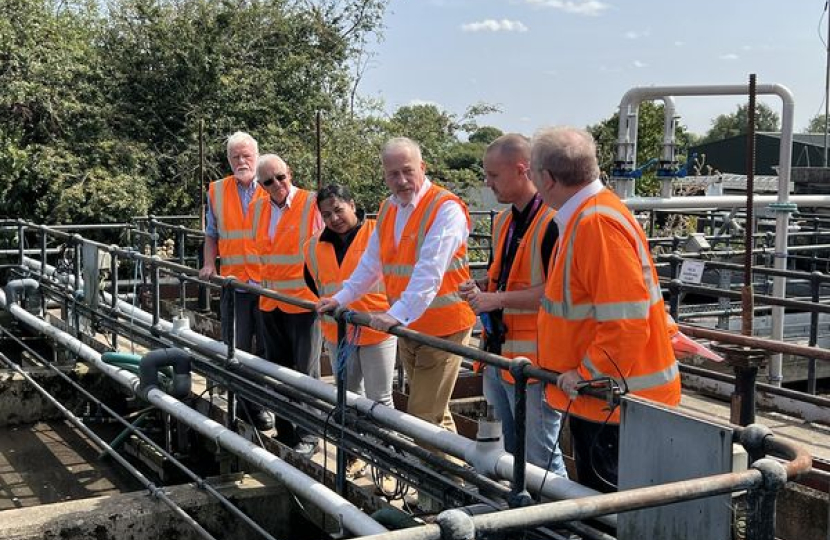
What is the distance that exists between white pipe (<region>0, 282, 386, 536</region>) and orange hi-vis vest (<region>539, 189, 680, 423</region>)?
1105mm

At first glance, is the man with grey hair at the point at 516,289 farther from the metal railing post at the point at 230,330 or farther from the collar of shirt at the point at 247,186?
the collar of shirt at the point at 247,186

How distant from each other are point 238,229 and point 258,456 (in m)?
2.09

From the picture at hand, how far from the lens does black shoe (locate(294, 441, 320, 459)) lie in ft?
18.4

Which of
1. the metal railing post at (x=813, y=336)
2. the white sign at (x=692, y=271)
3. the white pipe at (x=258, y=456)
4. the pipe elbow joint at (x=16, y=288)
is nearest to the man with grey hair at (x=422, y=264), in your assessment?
the white pipe at (x=258, y=456)

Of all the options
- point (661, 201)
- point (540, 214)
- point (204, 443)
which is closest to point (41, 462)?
point (204, 443)

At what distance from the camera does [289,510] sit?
554 centimetres

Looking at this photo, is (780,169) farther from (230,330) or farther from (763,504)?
(763,504)

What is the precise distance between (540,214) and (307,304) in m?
1.31

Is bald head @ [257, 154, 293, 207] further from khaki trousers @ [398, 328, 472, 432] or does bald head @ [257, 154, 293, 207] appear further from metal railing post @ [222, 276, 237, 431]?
khaki trousers @ [398, 328, 472, 432]

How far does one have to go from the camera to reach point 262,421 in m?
6.27

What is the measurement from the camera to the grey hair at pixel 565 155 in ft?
10.7

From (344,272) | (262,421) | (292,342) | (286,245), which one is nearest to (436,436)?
(344,272)

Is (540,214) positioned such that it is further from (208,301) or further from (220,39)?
(220,39)

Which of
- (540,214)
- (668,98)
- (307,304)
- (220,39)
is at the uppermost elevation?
(220,39)
